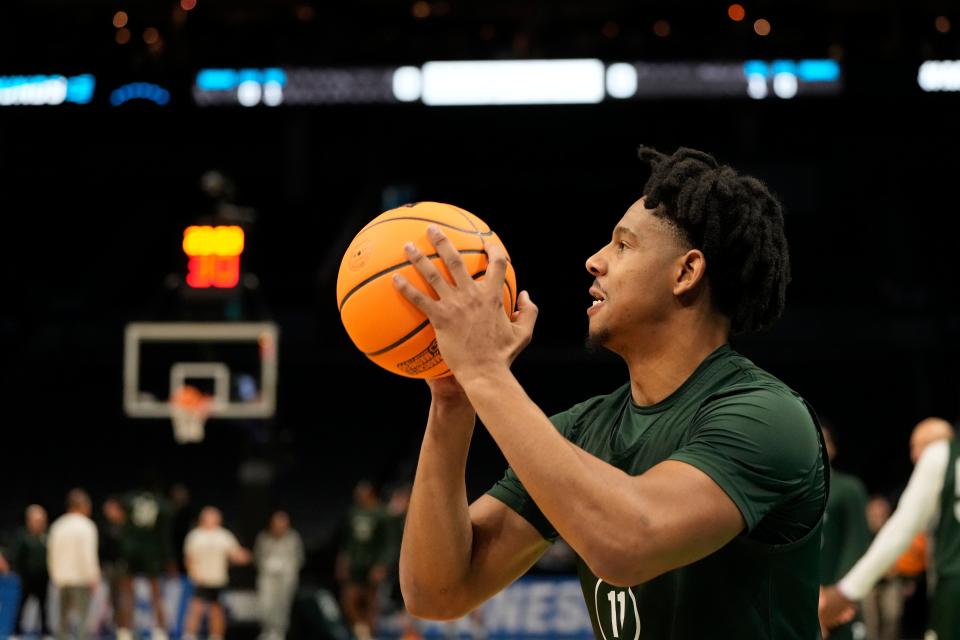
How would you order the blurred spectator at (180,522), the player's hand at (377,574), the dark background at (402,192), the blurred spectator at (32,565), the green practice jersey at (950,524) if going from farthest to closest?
the dark background at (402,192), the blurred spectator at (180,522), the player's hand at (377,574), the blurred spectator at (32,565), the green practice jersey at (950,524)

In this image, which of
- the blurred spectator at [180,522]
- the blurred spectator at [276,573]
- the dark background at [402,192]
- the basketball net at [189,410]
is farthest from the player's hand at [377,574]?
the dark background at [402,192]

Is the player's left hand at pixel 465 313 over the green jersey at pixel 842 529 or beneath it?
over

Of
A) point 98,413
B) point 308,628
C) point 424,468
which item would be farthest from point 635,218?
point 98,413

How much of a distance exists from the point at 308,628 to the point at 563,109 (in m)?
8.87

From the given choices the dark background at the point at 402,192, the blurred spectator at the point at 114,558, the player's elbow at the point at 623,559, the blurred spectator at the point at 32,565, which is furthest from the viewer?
the dark background at the point at 402,192

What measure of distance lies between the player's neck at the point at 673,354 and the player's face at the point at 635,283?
3cm

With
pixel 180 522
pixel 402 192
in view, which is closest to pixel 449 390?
pixel 180 522

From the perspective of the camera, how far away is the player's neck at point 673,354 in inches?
107

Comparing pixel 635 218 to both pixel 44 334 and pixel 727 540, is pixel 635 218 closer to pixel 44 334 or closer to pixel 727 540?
pixel 727 540

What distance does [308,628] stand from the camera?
12.6 metres

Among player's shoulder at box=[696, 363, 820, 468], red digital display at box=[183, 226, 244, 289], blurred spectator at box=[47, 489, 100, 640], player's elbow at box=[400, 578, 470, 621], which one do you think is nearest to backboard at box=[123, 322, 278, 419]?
red digital display at box=[183, 226, 244, 289]

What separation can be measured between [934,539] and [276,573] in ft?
34.9

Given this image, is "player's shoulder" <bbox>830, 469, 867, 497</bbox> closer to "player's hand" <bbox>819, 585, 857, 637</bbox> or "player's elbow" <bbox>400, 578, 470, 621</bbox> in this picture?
"player's hand" <bbox>819, 585, 857, 637</bbox>

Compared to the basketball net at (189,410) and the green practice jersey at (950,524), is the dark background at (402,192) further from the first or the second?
the green practice jersey at (950,524)
